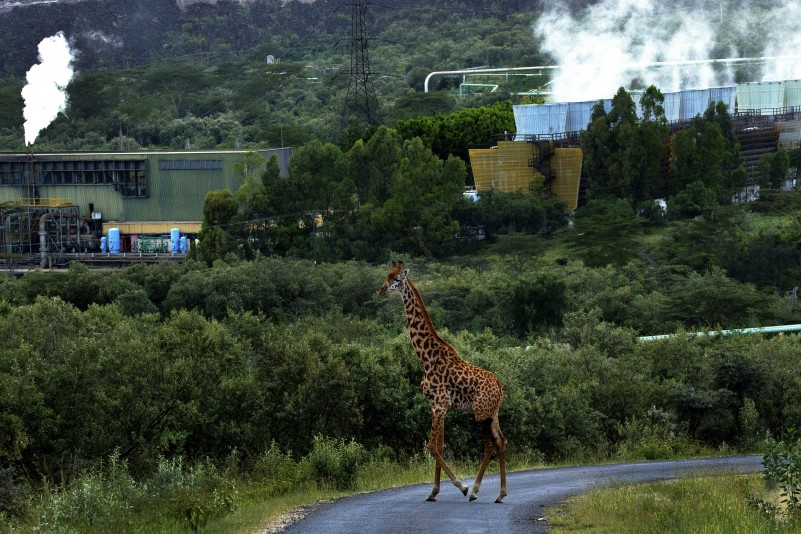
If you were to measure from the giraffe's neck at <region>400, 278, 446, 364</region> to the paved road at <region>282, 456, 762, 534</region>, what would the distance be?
2.07m

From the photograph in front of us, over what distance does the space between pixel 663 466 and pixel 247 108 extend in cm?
12963

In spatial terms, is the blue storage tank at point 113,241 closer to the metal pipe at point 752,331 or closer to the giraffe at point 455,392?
the metal pipe at point 752,331

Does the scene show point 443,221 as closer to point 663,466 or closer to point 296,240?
point 296,240

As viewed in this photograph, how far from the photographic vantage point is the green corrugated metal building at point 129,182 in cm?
9006

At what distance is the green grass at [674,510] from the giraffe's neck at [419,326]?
9.52 ft

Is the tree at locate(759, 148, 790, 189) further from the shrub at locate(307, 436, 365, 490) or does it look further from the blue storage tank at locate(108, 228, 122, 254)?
the shrub at locate(307, 436, 365, 490)

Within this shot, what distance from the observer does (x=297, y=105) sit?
155m

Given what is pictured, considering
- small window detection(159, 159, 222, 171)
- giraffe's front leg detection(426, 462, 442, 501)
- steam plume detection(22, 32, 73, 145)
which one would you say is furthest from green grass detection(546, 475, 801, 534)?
steam plume detection(22, 32, 73, 145)

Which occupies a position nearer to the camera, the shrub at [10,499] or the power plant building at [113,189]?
the shrub at [10,499]

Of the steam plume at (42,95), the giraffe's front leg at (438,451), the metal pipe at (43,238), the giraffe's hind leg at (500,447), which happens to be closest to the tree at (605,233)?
the metal pipe at (43,238)

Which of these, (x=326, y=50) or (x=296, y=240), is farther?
(x=326, y=50)

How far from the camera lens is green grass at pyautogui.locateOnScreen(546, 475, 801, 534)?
17.3 meters

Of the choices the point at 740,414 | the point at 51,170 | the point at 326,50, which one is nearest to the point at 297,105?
the point at 326,50

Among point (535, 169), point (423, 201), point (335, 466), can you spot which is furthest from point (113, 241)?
point (335, 466)
